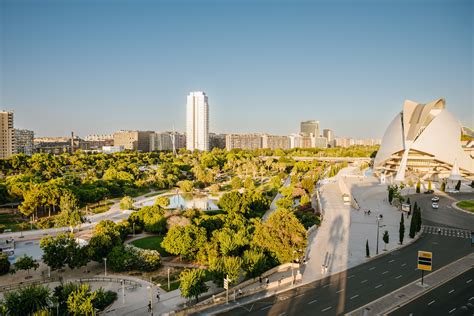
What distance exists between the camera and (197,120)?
16625cm

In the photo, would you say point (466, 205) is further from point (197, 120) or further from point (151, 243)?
point (197, 120)

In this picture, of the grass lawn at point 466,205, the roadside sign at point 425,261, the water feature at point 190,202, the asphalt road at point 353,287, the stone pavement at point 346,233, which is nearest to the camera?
the asphalt road at point 353,287

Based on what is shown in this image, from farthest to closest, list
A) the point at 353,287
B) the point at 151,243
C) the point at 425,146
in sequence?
the point at 425,146 < the point at 151,243 < the point at 353,287

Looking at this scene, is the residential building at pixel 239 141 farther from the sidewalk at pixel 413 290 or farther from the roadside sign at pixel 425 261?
the roadside sign at pixel 425 261

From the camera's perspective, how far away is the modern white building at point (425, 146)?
61.0m

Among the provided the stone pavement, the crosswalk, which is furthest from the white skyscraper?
the crosswalk

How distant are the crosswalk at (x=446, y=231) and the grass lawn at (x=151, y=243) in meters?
23.5

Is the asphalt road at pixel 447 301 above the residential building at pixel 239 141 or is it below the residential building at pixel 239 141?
below

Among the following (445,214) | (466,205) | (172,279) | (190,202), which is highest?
(466,205)

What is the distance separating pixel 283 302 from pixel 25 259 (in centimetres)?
1788

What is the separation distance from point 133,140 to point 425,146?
140126mm

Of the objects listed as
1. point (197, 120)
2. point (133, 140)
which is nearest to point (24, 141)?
point (133, 140)

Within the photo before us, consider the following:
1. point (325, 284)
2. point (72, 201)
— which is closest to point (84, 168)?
point (72, 201)

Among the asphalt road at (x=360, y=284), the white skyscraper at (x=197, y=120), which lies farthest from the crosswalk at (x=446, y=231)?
the white skyscraper at (x=197, y=120)
